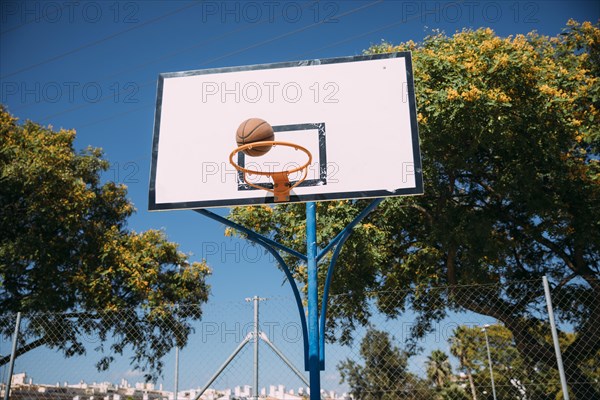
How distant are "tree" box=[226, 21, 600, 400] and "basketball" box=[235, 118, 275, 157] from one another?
4.90 meters

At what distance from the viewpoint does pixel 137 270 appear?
15.1m

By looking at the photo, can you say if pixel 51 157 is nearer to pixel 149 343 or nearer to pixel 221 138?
pixel 149 343

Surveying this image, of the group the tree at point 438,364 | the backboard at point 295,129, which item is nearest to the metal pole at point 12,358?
the backboard at point 295,129

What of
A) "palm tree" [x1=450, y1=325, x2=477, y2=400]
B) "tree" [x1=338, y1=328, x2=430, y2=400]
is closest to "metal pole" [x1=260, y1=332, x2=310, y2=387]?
"tree" [x1=338, y1=328, x2=430, y2=400]

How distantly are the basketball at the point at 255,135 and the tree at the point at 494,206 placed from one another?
193 inches

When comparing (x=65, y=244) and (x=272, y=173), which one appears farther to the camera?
(x=65, y=244)

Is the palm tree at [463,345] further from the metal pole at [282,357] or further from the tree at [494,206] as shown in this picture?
the metal pole at [282,357]

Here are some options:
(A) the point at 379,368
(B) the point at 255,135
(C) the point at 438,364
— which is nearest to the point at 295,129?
(B) the point at 255,135

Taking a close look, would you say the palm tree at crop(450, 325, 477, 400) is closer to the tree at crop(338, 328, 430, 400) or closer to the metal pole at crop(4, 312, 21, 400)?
the tree at crop(338, 328, 430, 400)

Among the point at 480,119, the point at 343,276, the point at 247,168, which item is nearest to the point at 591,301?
the point at 480,119

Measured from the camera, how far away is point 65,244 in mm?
14211

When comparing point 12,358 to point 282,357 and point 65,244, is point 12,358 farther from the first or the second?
point 65,244

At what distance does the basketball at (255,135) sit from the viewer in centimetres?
518

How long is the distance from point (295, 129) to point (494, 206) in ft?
27.8
